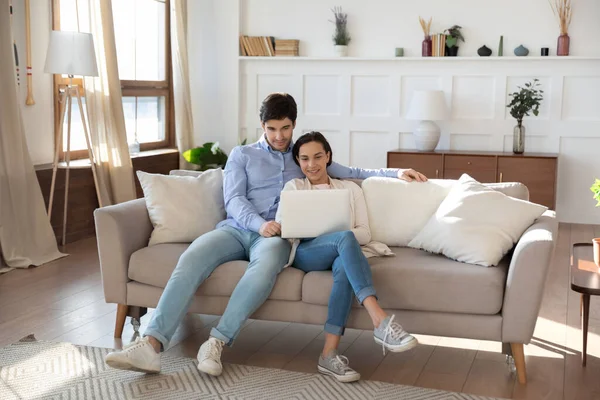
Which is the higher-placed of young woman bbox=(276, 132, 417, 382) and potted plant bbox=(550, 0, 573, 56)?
potted plant bbox=(550, 0, 573, 56)

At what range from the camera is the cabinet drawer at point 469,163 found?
20.9 feet

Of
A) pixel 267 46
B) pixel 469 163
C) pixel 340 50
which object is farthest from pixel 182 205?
pixel 267 46

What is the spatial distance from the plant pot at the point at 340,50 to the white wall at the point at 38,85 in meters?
2.66

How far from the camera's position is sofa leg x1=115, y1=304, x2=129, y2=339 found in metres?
3.37

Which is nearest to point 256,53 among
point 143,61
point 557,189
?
point 143,61

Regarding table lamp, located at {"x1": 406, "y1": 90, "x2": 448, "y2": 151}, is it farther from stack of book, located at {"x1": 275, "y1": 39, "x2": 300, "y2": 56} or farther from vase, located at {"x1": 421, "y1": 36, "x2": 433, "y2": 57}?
stack of book, located at {"x1": 275, "y1": 39, "x2": 300, "y2": 56}

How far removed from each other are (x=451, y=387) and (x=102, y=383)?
52.3 inches

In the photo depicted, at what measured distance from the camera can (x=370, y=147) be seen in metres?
7.15

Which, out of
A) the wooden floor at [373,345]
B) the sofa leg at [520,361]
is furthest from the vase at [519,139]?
the sofa leg at [520,361]

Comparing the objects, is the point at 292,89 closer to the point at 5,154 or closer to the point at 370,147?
the point at 370,147

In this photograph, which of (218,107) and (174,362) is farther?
(218,107)

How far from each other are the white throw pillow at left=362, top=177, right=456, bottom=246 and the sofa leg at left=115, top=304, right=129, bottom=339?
1.17 m

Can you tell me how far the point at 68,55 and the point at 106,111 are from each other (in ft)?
2.80

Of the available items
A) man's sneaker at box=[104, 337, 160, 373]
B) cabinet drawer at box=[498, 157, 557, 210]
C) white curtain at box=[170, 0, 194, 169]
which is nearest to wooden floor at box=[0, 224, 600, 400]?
man's sneaker at box=[104, 337, 160, 373]
